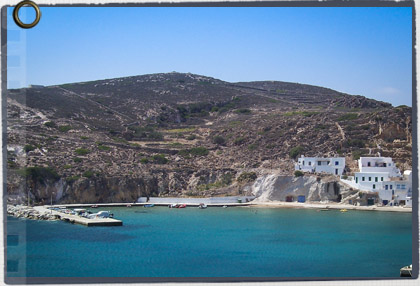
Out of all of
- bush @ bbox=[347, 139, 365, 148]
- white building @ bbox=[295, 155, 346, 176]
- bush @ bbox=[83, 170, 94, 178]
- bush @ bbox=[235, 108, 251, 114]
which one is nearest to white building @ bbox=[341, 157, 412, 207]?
white building @ bbox=[295, 155, 346, 176]

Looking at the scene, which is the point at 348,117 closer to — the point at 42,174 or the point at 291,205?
the point at 291,205

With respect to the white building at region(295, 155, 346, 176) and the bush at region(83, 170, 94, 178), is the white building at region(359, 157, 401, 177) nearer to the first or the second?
the white building at region(295, 155, 346, 176)

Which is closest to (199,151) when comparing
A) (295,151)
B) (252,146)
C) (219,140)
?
(219,140)

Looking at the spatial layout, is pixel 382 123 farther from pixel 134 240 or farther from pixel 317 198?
pixel 134 240

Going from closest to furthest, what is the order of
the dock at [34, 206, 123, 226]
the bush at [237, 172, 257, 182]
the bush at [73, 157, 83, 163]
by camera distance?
the dock at [34, 206, 123, 226] → the bush at [73, 157, 83, 163] → the bush at [237, 172, 257, 182]

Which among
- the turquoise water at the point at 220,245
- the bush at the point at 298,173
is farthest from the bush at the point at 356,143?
the turquoise water at the point at 220,245

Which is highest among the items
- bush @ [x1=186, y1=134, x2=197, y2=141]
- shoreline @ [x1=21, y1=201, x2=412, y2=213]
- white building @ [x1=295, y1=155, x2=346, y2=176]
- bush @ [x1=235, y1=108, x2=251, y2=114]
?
bush @ [x1=235, y1=108, x2=251, y2=114]
